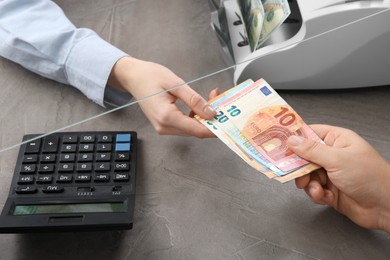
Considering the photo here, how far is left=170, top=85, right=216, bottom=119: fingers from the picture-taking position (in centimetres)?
84

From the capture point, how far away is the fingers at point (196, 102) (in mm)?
844

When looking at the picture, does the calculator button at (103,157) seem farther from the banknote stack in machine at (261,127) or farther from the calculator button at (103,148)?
the banknote stack in machine at (261,127)

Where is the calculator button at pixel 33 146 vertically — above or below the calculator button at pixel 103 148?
below

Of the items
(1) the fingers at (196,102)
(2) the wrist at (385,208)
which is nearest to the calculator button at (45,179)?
(1) the fingers at (196,102)

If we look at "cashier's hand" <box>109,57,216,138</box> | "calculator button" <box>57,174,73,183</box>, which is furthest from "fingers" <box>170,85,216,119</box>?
"calculator button" <box>57,174,73,183</box>

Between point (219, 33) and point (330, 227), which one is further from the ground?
point (219, 33)

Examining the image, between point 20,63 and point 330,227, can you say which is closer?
point 330,227

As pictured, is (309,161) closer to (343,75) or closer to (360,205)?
(360,205)

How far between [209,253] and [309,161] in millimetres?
196

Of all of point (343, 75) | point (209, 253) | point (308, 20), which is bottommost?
point (209, 253)

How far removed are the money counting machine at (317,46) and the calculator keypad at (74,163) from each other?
234 mm

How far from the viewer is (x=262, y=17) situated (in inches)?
36.3

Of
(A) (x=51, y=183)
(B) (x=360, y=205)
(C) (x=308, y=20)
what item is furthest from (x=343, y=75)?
(A) (x=51, y=183)

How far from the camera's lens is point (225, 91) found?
0.89 metres
